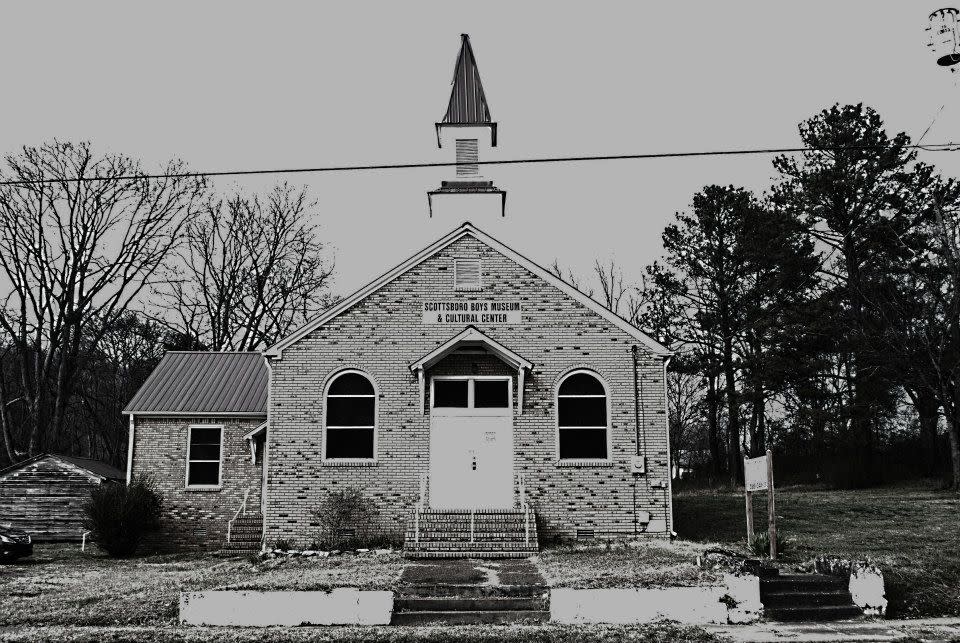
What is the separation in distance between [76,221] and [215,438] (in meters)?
15.2

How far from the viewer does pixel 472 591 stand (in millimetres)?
13570

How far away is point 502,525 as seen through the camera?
18578mm

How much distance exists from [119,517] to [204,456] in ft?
8.92

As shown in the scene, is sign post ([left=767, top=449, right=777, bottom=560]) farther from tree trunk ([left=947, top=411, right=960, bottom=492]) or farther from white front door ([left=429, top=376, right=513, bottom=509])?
tree trunk ([left=947, top=411, right=960, bottom=492])

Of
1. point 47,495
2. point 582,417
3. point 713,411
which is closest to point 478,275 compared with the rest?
point 582,417

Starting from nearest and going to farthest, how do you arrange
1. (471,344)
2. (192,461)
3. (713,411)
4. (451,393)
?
(471,344) < (451,393) < (192,461) < (713,411)

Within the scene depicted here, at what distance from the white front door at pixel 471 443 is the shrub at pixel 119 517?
7536 millimetres

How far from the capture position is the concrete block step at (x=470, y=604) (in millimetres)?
13062

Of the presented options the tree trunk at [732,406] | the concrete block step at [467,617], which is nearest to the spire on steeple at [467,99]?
the concrete block step at [467,617]

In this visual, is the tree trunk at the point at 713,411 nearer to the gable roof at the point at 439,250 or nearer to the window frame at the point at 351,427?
the gable roof at the point at 439,250

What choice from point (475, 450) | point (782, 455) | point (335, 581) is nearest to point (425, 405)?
point (475, 450)

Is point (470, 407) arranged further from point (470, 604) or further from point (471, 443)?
point (470, 604)

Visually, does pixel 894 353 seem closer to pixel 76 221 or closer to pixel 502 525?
→ pixel 502 525

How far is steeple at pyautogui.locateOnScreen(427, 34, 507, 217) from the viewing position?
72.2 feet
